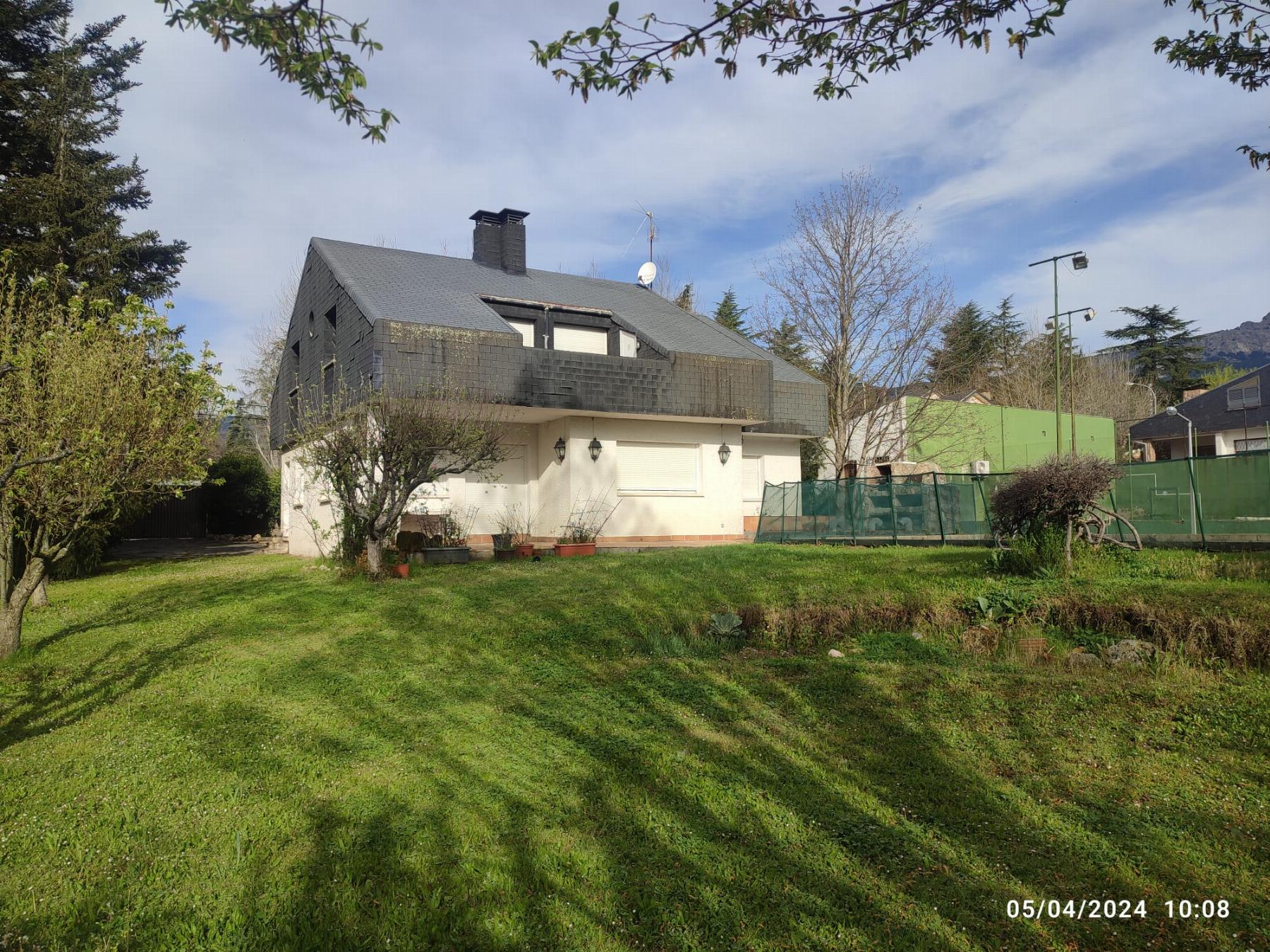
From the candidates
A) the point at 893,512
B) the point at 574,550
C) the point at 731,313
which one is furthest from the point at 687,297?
the point at 574,550

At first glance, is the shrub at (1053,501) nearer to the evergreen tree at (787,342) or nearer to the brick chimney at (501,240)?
the evergreen tree at (787,342)

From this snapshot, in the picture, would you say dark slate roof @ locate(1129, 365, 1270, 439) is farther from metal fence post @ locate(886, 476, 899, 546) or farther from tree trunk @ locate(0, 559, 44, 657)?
tree trunk @ locate(0, 559, 44, 657)

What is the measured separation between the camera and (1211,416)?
126ft

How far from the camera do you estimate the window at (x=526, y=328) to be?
64.7 feet

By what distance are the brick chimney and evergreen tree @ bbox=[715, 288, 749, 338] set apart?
2461cm

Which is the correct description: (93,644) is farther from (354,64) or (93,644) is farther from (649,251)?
(649,251)

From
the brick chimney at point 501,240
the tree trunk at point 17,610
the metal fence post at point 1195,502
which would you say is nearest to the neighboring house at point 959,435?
the brick chimney at point 501,240

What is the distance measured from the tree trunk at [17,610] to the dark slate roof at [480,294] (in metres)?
8.62

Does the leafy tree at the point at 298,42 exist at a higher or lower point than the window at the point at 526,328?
lower

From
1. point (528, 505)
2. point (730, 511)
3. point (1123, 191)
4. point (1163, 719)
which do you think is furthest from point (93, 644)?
point (1123, 191)

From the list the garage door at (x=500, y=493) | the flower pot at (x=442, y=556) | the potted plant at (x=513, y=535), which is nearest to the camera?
the flower pot at (x=442, y=556)

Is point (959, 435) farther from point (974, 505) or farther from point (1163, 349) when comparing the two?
point (1163, 349)

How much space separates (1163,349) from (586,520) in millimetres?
53538

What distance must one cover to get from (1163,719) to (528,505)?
15.1 metres
